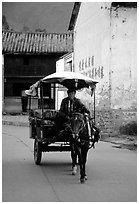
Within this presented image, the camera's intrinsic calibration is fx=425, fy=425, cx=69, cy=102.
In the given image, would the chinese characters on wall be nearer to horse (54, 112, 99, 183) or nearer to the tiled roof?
horse (54, 112, 99, 183)

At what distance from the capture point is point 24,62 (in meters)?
43.3

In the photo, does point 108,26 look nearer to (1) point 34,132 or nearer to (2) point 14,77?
(1) point 34,132

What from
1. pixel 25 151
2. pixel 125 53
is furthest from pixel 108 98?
pixel 25 151

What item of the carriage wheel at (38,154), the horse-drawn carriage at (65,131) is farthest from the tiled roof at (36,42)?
the carriage wheel at (38,154)

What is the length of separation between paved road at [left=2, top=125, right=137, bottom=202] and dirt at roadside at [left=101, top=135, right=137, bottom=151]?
133 centimetres

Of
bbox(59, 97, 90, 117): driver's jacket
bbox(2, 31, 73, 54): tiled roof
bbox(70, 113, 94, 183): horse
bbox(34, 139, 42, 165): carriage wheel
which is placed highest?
bbox(2, 31, 73, 54): tiled roof

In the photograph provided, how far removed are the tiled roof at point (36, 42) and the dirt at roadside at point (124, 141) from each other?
24631mm

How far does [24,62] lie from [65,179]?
3534cm

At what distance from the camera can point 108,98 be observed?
19250mm

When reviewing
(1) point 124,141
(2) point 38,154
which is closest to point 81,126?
(2) point 38,154

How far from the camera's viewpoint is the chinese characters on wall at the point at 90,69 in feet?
66.5

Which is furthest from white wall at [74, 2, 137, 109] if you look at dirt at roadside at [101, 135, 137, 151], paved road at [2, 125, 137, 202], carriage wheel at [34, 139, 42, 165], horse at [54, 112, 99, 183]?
horse at [54, 112, 99, 183]

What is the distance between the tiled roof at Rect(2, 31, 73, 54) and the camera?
4212 centimetres

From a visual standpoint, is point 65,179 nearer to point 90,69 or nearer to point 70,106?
point 70,106
